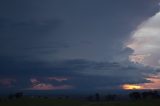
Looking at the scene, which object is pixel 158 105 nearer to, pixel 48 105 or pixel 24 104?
pixel 48 105

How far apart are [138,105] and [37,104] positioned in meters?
53.0

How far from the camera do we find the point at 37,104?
565 feet

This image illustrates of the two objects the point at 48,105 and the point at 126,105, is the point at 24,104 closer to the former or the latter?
the point at 48,105

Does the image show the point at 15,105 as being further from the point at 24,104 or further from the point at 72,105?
the point at 72,105

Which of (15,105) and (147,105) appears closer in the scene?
(147,105)

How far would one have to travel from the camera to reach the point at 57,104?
6786 inches

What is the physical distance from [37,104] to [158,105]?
62026 millimetres

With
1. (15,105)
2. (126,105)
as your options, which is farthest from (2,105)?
(126,105)

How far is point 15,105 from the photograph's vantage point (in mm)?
168625

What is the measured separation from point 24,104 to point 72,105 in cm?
2631

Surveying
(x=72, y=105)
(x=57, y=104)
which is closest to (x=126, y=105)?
(x=72, y=105)

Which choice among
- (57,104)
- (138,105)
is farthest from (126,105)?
(57,104)

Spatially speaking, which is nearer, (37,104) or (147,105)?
(147,105)

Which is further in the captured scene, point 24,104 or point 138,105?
point 24,104
